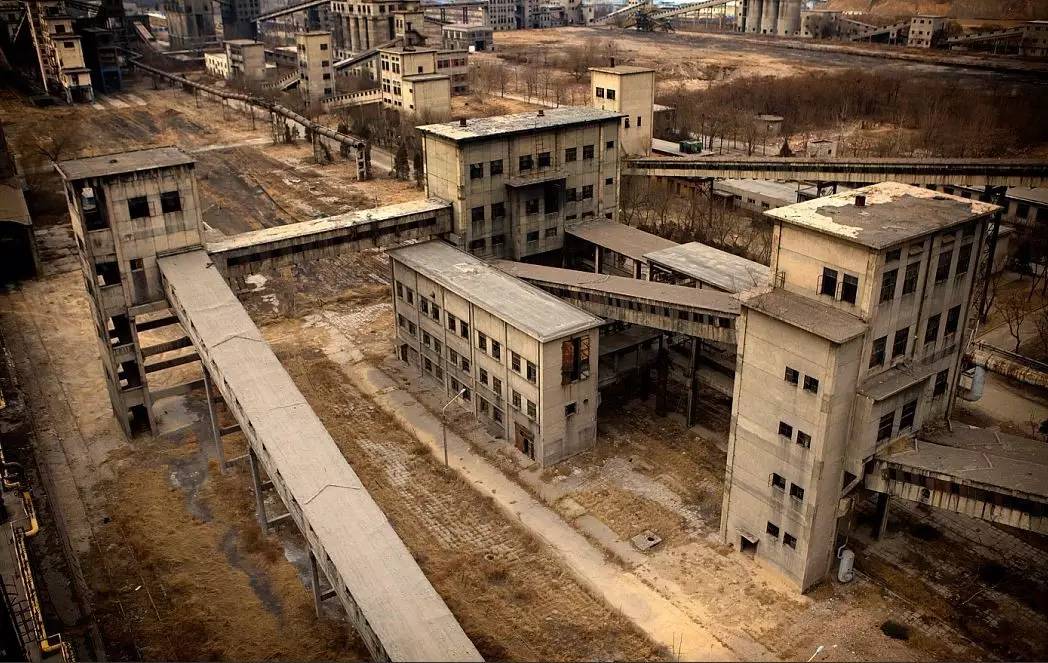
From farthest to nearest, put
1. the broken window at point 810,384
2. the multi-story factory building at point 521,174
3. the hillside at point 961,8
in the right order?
the hillside at point 961,8, the multi-story factory building at point 521,174, the broken window at point 810,384

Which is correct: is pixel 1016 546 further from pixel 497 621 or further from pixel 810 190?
pixel 810 190

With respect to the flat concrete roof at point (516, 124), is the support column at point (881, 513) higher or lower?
lower

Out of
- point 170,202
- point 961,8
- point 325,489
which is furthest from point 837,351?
point 961,8

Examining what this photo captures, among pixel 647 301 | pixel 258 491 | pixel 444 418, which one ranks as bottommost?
pixel 444 418

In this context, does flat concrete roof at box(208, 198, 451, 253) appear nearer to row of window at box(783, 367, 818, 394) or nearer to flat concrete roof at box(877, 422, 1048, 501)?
row of window at box(783, 367, 818, 394)

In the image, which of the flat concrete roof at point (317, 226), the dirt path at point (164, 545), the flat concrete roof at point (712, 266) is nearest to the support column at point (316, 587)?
the dirt path at point (164, 545)

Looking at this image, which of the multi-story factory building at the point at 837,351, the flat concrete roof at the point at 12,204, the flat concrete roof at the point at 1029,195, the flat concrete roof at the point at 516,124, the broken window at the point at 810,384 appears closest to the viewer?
the multi-story factory building at the point at 837,351

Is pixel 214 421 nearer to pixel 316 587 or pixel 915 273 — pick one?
pixel 316 587

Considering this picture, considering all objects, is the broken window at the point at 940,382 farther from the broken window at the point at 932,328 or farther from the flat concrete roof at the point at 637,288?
the flat concrete roof at the point at 637,288
